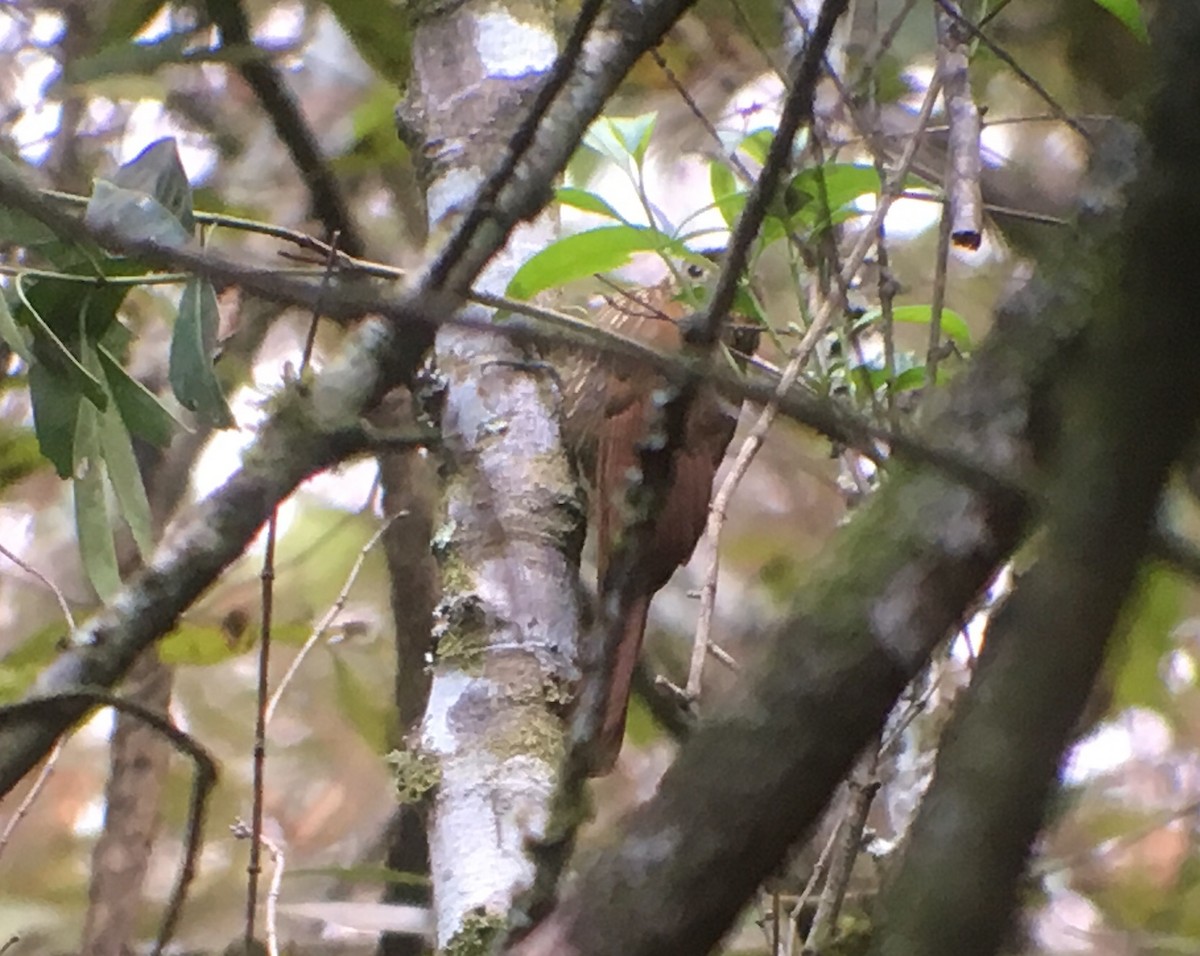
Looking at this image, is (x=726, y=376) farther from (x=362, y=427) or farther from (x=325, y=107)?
(x=325, y=107)

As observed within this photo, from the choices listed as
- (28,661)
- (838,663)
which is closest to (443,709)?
(28,661)

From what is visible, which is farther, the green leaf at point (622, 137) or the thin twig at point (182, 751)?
the green leaf at point (622, 137)

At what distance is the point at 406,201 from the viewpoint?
220 cm

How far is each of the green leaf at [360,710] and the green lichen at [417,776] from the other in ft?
2.62

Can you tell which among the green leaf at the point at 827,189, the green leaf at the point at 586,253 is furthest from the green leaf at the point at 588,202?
the green leaf at the point at 827,189

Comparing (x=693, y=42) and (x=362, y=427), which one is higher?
(x=693, y=42)

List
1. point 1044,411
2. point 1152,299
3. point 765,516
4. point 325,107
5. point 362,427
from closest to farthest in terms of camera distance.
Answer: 1. point 1152,299
2. point 1044,411
3. point 362,427
4. point 765,516
5. point 325,107

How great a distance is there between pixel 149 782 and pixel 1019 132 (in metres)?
1.42

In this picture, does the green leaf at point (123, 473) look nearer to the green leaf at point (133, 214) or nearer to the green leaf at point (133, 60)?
the green leaf at point (133, 214)

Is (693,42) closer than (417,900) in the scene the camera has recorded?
No

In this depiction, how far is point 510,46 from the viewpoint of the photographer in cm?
155

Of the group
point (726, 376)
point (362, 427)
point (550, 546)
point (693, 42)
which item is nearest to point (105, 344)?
point (362, 427)

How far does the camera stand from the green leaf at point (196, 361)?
3.72ft

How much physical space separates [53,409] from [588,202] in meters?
0.45
